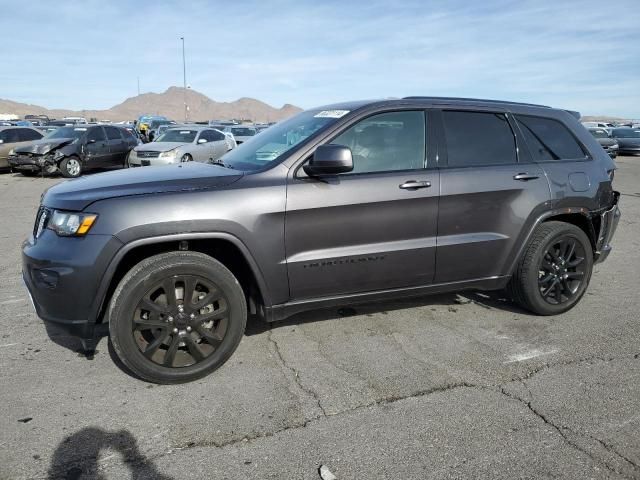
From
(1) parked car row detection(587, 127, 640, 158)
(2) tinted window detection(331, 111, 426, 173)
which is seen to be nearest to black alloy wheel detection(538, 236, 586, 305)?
(2) tinted window detection(331, 111, 426, 173)

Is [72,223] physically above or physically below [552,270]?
Result: above

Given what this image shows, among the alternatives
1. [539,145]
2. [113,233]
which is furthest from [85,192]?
[539,145]

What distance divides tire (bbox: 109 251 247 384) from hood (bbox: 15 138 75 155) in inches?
563

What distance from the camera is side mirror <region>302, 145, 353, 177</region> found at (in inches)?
129

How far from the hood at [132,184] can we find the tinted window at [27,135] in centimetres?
1565

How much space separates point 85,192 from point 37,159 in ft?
46.1

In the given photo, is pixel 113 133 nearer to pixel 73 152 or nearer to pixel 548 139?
pixel 73 152

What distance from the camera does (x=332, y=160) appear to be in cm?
327

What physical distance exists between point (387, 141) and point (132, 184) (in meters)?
1.83

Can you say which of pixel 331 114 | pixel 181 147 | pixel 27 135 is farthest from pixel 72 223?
pixel 27 135

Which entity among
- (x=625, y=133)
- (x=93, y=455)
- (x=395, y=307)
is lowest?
(x=93, y=455)

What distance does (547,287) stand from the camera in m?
4.36

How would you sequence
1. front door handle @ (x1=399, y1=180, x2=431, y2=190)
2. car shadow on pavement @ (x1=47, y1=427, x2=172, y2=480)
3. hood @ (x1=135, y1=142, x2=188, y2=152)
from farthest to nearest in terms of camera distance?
hood @ (x1=135, y1=142, x2=188, y2=152) → front door handle @ (x1=399, y1=180, x2=431, y2=190) → car shadow on pavement @ (x1=47, y1=427, x2=172, y2=480)

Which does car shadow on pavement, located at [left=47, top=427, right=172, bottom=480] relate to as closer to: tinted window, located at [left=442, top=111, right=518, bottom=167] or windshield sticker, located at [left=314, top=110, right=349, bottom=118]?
windshield sticker, located at [left=314, top=110, right=349, bottom=118]
